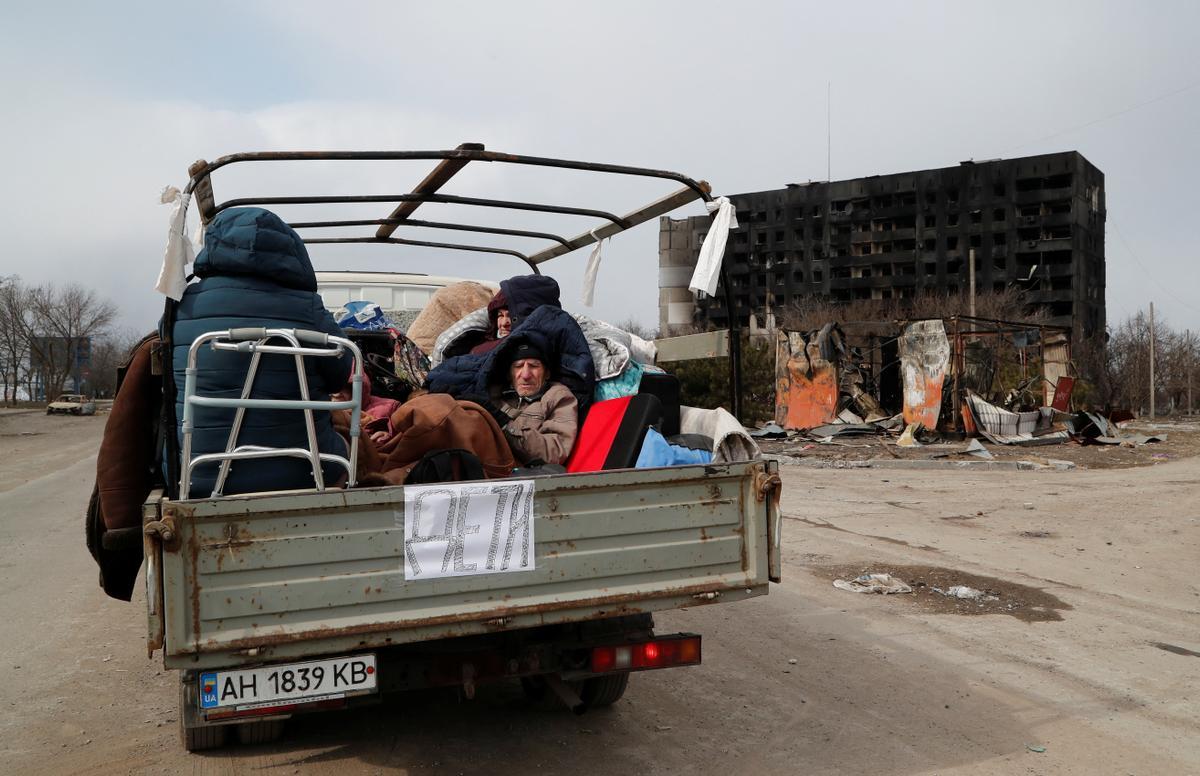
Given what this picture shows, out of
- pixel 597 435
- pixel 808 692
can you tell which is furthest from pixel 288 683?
pixel 808 692

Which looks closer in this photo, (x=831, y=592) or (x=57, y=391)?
(x=831, y=592)

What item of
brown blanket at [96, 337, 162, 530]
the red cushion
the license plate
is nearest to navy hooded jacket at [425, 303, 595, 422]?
the red cushion

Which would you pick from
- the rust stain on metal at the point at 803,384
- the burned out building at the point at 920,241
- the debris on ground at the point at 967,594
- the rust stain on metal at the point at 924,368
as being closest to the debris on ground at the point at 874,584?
the debris on ground at the point at 967,594

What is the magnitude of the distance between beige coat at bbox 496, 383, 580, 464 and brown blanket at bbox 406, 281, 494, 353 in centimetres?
198

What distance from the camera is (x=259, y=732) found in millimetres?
4133

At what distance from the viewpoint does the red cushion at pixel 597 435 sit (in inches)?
165

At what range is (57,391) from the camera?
7044 cm

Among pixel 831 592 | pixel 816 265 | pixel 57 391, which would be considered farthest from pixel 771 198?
pixel 831 592

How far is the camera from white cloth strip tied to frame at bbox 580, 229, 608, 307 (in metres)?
6.37

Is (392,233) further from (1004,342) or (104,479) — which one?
(1004,342)

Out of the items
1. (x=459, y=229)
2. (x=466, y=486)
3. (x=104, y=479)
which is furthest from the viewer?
(x=459, y=229)

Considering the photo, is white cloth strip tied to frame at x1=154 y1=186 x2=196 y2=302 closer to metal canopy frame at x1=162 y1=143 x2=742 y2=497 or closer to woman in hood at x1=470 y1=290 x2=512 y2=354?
metal canopy frame at x1=162 y1=143 x2=742 y2=497

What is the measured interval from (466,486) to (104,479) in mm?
1455

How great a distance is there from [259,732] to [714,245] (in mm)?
3088
